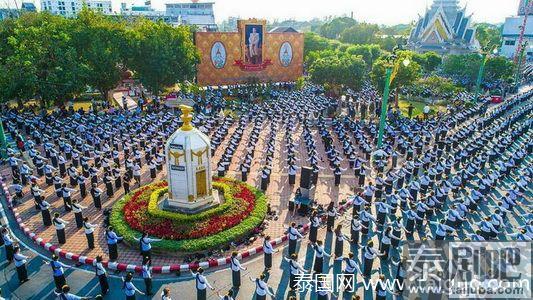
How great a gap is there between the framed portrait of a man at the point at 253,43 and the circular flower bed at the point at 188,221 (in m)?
28.3

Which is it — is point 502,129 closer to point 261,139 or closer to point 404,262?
point 261,139

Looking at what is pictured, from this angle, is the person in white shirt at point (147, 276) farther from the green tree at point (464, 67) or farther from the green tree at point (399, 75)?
the green tree at point (464, 67)

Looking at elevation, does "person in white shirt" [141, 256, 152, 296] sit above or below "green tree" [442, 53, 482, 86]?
below

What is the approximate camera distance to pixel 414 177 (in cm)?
1966

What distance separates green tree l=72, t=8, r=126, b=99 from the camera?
30.1 m

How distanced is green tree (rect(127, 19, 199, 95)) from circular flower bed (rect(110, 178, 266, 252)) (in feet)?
61.5

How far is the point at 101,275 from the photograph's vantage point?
10562 mm

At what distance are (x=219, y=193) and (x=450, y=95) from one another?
30218 millimetres

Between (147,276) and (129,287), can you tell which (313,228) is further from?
(129,287)

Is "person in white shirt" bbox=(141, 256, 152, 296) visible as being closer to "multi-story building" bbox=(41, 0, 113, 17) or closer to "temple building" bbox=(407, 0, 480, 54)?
"temple building" bbox=(407, 0, 480, 54)

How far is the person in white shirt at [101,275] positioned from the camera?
10.5m

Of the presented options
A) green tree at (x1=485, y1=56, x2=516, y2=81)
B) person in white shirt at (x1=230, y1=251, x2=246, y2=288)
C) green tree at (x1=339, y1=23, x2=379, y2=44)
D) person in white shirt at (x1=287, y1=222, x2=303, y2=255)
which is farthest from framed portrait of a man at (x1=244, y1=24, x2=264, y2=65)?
green tree at (x1=339, y1=23, x2=379, y2=44)

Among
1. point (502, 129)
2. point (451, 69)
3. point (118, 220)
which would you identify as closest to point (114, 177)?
point (118, 220)

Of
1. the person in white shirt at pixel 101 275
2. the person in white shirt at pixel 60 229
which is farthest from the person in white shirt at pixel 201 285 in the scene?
the person in white shirt at pixel 60 229
